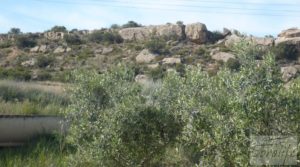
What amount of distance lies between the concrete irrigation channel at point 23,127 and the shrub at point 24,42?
127 feet

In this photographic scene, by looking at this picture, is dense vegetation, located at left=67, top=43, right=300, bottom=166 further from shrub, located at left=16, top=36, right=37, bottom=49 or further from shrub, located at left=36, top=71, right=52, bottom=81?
shrub, located at left=16, top=36, right=37, bottom=49

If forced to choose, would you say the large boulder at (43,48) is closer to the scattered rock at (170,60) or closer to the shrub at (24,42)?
the shrub at (24,42)

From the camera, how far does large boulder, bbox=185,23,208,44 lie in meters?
55.4

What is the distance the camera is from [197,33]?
56.2 meters

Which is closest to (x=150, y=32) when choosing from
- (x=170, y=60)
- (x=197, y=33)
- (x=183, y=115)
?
(x=197, y=33)

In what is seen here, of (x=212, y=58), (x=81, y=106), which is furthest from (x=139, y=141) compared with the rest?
(x=212, y=58)

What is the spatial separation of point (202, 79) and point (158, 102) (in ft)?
4.32

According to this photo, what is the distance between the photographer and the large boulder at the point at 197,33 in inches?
2180

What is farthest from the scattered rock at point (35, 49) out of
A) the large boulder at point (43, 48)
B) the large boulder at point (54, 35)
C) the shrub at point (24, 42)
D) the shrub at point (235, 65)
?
the shrub at point (235, 65)

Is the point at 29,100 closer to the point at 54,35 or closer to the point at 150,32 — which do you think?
the point at 54,35

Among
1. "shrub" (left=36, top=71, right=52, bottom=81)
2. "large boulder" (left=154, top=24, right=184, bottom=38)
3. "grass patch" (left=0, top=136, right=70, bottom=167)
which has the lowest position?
"shrub" (left=36, top=71, right=52, bottom=81)

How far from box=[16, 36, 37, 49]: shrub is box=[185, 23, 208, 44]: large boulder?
1659 centimetres

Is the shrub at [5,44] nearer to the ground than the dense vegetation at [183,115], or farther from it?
nearer to the ground

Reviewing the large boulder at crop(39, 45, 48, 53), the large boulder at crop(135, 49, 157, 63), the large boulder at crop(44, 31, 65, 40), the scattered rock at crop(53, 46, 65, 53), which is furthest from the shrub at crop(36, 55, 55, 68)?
the large boulder at crop(44, 31, 65, 40)
